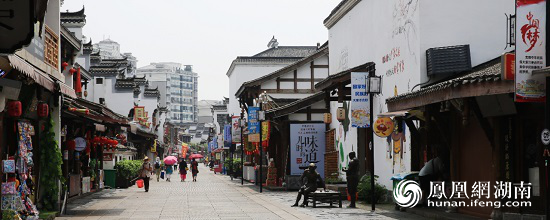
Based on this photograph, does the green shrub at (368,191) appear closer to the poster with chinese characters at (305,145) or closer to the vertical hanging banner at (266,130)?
the poster with chinese characters at (305,145)

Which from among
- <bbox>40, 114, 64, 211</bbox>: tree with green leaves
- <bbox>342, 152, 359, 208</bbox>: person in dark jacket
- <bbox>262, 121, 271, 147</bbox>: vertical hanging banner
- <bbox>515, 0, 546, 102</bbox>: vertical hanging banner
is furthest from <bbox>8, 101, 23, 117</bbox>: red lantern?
<bbox>262, 121, 271, 147</bbox>: vertical hanging banner

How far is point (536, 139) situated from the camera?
16891 millimetres

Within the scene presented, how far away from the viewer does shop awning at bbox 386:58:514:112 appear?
575 inches

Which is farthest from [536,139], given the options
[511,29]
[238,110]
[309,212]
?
[238,110]

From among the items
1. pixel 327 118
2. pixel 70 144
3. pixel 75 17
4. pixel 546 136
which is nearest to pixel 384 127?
pixel 70 144

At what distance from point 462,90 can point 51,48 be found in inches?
444

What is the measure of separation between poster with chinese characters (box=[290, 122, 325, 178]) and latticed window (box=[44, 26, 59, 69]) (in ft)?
55.8

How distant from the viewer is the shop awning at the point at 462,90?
47.9 ft

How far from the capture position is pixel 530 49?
13.6m

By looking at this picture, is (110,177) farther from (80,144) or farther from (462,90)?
(462,90)

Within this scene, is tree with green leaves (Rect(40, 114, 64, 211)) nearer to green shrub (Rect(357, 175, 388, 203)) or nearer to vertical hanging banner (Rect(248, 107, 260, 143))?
green shrub (Rect(357, 175, 388, 203))

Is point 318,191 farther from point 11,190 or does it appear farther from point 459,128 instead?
point 11,190

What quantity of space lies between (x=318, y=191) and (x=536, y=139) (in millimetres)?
9725

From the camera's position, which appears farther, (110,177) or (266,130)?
(110,177)
